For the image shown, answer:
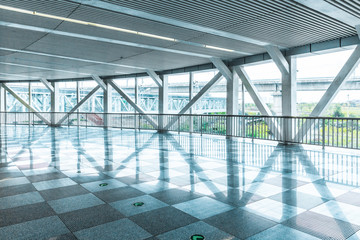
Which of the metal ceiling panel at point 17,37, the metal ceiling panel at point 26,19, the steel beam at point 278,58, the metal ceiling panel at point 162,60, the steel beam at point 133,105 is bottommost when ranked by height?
the steel beam at point 133,105

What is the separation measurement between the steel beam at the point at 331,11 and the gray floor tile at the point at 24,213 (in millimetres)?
5957

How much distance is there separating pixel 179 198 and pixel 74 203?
1.34 meters

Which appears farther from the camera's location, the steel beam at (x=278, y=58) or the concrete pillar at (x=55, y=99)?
the concrete pillar at (x=55, y=99)

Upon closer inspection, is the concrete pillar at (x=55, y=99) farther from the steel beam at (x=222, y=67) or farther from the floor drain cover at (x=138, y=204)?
the floor drain cover at (x=138, y=204)

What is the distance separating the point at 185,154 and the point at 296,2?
14.3 feet

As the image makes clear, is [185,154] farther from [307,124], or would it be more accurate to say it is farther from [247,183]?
[307,124]

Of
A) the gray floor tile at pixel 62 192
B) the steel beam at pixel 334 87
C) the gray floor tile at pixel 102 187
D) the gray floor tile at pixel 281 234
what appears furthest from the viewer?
the steel beam at pixel 334 87

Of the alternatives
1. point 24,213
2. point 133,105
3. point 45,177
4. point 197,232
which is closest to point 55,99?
point 133,105

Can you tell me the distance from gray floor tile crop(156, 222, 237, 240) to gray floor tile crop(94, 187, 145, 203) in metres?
1.27

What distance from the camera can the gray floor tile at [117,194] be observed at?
3840 millimetres

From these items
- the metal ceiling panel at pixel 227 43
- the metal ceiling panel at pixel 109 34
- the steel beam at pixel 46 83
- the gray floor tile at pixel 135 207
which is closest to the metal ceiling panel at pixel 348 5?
→ the metal ceiling panel at pixel 227 43

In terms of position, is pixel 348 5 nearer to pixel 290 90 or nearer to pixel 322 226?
pixel 290 90

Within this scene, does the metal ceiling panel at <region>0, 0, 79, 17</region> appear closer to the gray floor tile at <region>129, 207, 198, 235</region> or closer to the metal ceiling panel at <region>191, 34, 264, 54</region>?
the metal ceiling panel at <region>191, 34, 264, 54</region>

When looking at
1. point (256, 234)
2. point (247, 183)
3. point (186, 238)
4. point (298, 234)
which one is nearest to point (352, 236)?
point (298, 234)
